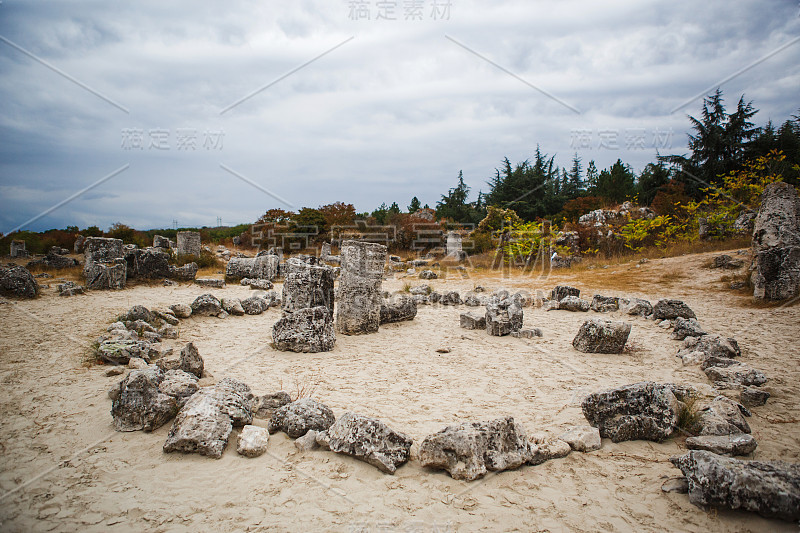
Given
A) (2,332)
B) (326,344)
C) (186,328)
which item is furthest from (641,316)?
(2,332)

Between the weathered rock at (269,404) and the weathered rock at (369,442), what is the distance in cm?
90

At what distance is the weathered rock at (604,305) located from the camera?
9.25 meters

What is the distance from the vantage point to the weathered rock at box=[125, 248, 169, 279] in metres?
11.8

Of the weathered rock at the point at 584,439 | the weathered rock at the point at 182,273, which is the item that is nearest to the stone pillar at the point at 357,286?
the weathered rock at the point at 584,439

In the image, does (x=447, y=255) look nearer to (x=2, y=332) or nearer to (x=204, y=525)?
(x=2, y=332)

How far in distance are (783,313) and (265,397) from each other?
9.33m

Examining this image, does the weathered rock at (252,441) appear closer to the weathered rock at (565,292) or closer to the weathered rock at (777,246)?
the weathered rock at (565,292)

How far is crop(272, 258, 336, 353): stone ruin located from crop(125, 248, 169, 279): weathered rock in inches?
284

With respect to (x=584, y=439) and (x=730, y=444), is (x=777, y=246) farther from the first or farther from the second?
(x=584, y=439)

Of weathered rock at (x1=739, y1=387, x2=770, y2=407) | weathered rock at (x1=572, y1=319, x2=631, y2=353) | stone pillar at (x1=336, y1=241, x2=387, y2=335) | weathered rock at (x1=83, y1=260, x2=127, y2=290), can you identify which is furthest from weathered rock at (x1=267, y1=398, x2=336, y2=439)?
weathered rock at (x1=83, y1=260, x2=127, y2=290)

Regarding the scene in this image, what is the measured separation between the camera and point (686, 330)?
21.6ft

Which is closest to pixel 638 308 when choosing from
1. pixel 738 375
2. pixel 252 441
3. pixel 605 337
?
pixel 605 337

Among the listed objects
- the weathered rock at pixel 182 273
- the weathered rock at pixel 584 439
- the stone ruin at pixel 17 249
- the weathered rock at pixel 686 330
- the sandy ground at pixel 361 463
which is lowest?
the sandy ground at pixel 361 463

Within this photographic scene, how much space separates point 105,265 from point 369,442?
445 inches
